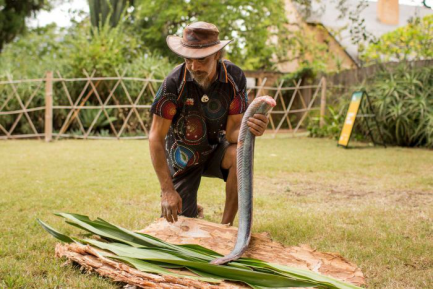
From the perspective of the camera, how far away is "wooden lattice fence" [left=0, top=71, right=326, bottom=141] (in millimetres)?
11109

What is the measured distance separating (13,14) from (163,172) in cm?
1814

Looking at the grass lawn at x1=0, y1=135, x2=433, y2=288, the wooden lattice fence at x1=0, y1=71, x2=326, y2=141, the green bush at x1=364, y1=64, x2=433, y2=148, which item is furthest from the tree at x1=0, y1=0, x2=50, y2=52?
the green bush at x1=364, y1=64, x2=433, y2=148

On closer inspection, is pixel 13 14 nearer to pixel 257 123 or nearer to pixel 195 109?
pixel 195 109

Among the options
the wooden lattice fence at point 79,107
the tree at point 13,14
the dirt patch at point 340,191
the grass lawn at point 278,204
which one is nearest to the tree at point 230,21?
the tree at point 13,14

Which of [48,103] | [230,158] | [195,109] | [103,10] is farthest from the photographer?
[103,10]

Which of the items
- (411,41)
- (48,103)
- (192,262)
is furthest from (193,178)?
(411,41)

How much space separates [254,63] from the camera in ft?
61.0

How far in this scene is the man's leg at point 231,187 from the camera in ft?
10.6

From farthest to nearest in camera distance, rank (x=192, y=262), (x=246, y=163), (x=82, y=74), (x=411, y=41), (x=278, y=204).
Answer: (x=411, y=41)
(x=82, y=74)
(x=278, y=204)
(x=246, y=163)
(x=192, y=262)

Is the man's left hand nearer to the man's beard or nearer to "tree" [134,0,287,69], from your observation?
the man's beard

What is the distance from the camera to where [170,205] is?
114 inches

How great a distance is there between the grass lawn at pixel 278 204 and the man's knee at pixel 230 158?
0.54 m

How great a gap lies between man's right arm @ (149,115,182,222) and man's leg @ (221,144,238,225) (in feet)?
1.39

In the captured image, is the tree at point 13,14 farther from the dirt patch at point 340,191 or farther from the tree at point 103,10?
the dirt patch at point 340,191
